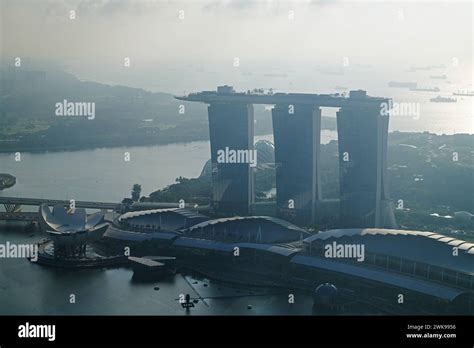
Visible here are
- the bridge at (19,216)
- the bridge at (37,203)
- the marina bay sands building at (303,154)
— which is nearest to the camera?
the marina bay sands building at (303,154)

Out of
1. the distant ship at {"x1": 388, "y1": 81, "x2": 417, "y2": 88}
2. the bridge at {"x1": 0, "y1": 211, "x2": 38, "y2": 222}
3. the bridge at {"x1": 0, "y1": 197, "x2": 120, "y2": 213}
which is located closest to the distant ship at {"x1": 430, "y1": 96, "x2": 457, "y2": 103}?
the distant ship at {"x1": 388, "y1": 81, "x2": 417, "y2": 88}

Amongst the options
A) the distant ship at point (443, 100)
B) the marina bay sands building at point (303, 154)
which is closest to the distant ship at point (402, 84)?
the distant ship at point (443, 100)

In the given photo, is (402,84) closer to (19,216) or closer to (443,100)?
(443,100)

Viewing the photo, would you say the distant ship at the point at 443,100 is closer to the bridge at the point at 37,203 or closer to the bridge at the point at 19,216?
the bridge at the point at 37,203

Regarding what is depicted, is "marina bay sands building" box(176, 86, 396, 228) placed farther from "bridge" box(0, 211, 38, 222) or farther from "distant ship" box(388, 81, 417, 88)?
"distant ship" box(388, 81, 417, 88)

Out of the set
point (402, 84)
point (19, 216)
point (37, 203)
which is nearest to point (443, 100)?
point (402, 84)
